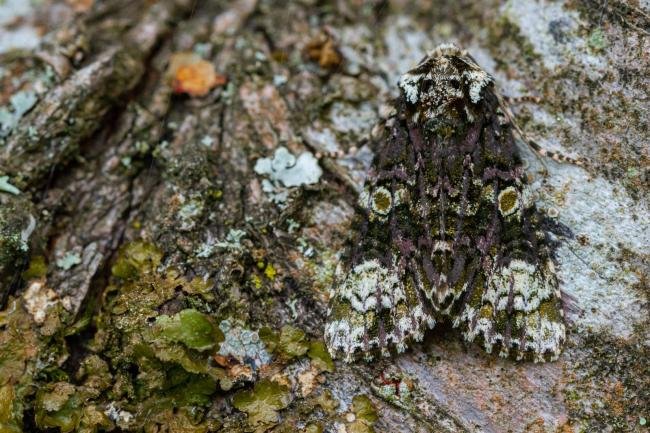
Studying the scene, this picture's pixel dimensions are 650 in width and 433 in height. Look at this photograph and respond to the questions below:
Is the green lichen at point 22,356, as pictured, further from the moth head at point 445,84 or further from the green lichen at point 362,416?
the moth head at point 445,84

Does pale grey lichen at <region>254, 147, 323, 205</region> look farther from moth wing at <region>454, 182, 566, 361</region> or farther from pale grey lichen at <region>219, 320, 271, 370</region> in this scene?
moth wing at <region>454, 182, 566, 361</region>

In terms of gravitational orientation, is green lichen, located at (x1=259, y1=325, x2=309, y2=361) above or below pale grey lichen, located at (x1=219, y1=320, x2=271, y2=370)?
above

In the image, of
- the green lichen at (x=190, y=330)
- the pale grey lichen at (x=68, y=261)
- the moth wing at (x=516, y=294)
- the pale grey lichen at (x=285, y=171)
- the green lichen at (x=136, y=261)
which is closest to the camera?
the green lichen at (x=190, y=330)

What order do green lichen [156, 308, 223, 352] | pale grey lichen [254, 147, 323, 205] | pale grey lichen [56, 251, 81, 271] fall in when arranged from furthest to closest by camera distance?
1. pale grey lichen [254, 147, 323, 205]
2. pale grey lichen [56, 251, 81, 271]
3. green lichen [156, 308, 223, 352]

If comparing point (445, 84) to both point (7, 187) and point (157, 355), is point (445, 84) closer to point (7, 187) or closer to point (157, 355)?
point (157, 355)

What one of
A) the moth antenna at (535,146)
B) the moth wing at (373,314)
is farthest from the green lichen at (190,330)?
the moth antenna at (535,146)

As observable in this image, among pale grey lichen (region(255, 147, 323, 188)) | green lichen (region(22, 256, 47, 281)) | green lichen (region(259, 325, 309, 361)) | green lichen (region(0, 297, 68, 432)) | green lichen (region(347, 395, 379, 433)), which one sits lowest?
green lichen (region(0, 297, 68, 432))

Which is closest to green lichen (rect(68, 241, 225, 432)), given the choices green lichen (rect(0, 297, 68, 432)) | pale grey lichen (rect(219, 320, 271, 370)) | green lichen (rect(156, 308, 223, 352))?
green lichen (rect(156, 308, 223, 352))
